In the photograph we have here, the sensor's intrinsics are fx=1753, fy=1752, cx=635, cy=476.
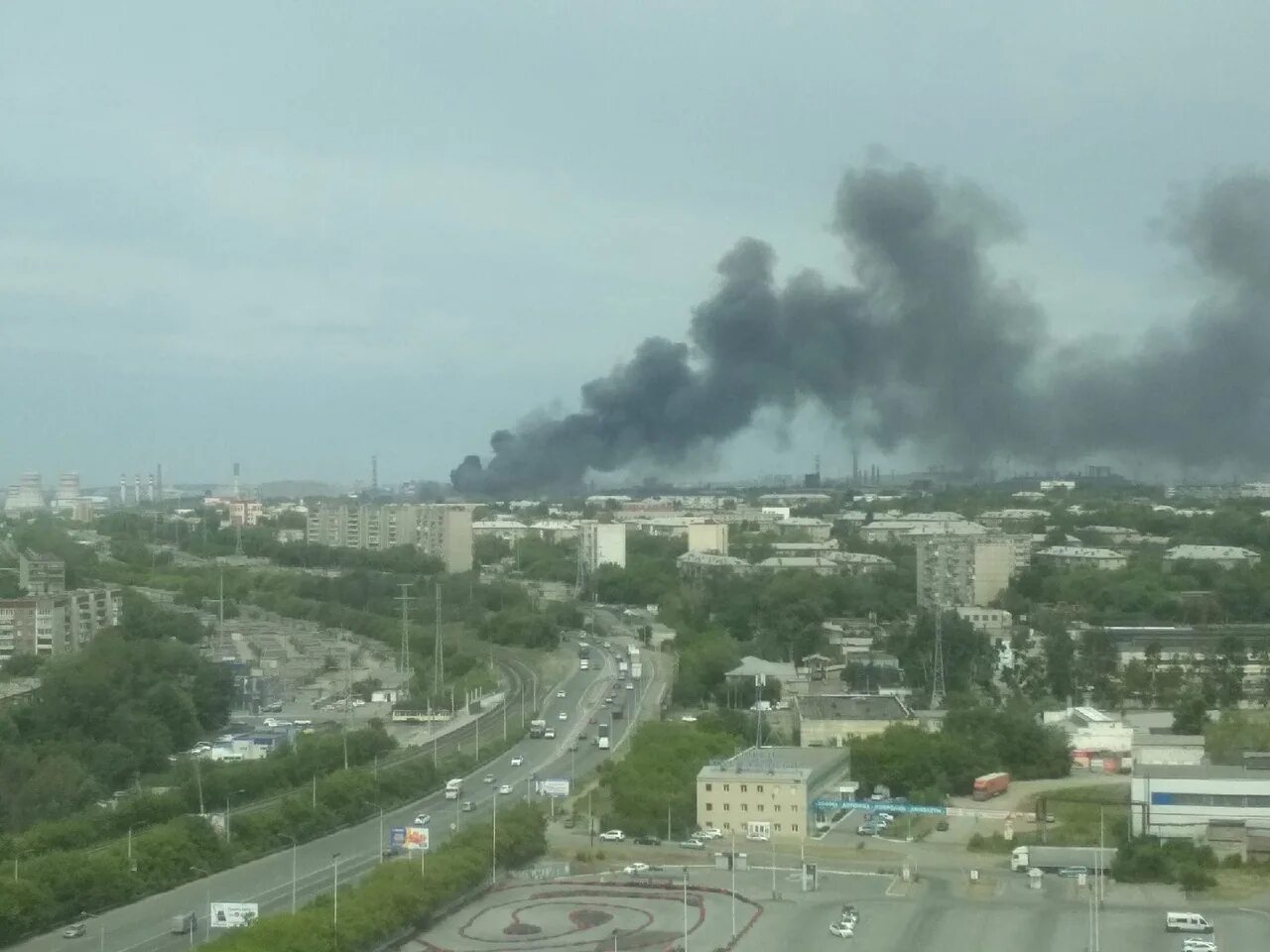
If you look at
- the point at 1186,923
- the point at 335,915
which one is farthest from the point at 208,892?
the point at 1186,923

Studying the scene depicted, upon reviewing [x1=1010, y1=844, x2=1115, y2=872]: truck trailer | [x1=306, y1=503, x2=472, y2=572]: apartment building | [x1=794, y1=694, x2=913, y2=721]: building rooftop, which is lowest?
[x1=1010, y1=844, x2=1115, y2=872]: truck trailer

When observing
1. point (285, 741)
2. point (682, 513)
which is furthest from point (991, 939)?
point (682, 513)

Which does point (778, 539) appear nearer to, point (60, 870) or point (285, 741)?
point (285, 741)

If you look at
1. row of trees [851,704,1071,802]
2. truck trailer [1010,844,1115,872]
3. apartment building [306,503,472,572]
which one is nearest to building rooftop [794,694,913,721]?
row of trees [851,704,1071,802]

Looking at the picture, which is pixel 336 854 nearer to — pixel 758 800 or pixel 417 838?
pixel 417 838

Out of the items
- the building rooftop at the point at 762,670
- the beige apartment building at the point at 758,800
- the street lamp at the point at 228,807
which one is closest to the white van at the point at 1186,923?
the beige apartment building at the point at 758,800

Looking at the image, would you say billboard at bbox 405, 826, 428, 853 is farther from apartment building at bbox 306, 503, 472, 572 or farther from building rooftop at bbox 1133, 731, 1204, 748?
apartment building at bbox 306, 503, 472, 572
